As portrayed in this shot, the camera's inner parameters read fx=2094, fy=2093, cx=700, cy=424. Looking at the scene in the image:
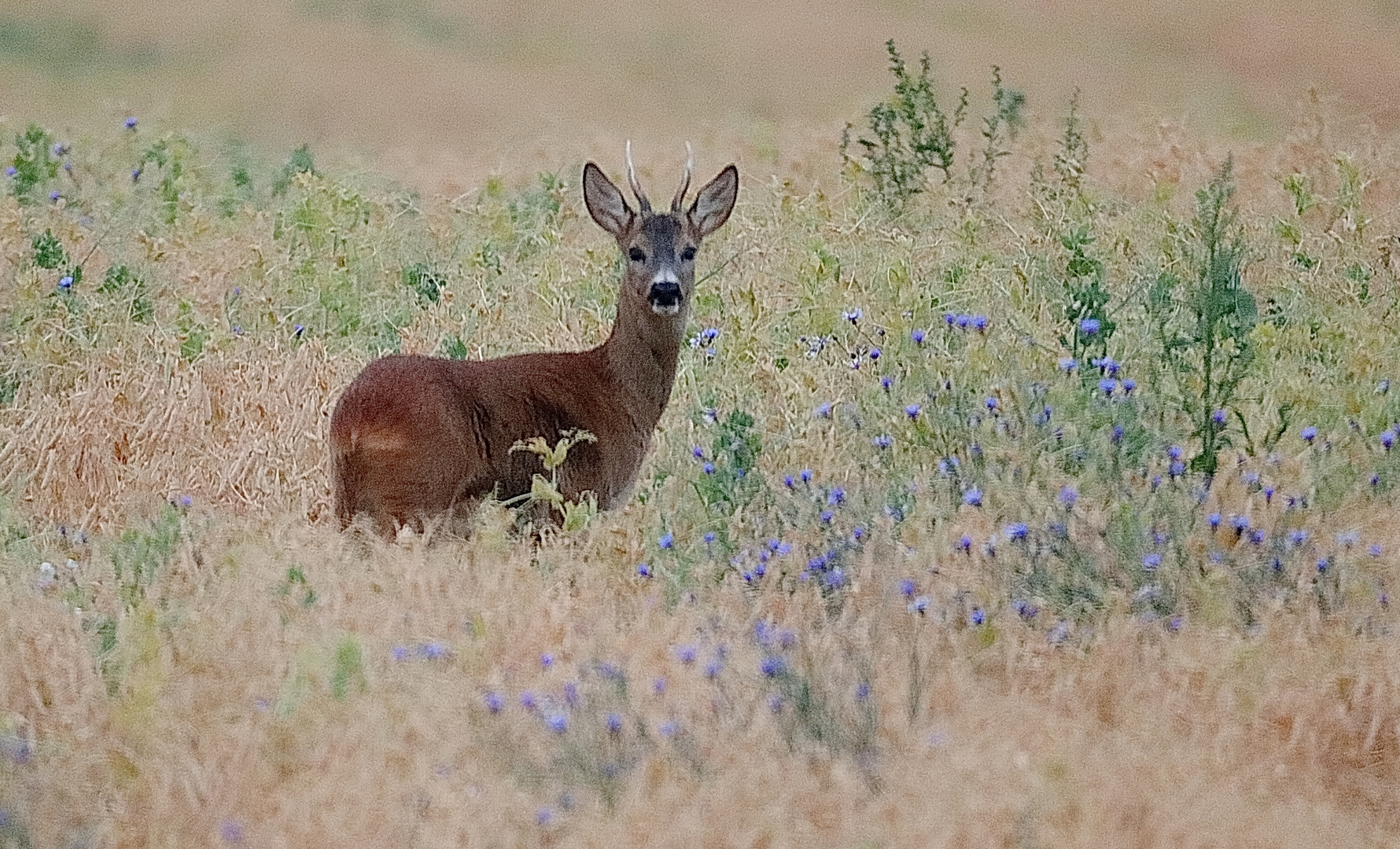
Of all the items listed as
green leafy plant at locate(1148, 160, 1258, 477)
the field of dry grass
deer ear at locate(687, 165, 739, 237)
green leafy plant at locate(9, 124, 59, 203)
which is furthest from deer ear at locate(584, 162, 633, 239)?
green leafy plant at locate(9, 124, 59, 203)

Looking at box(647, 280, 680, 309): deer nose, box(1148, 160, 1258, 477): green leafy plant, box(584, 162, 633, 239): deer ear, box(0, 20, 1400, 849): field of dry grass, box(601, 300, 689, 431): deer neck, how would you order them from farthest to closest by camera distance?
box(584, 162, 633, 239): deer ear → box(601, 300, 689, 431): deer neck → box(647, 280, 680, 309): deer nose → box(1148, 160, 1258, 477): green leafy plant → box(0, 20, 1400, 849): field of dry grass

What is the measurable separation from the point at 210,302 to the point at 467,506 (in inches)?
128

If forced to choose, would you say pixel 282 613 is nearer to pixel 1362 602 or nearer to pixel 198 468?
pixel 198 468

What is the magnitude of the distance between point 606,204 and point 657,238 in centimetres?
26

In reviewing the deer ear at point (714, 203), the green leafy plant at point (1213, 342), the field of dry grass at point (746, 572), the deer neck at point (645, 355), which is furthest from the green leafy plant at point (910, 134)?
the green leafy plant at point (1213, 342)

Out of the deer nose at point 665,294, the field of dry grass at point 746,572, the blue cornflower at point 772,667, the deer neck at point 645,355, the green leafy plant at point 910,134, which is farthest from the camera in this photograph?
the green leafy plant at point 910,134

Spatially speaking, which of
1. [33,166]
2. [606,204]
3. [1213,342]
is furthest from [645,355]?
[33,166]

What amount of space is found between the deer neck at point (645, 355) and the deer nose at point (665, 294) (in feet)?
0.48

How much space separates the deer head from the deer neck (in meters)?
0.02

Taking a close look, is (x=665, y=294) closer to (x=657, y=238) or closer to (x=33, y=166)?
(x=657, y=238)

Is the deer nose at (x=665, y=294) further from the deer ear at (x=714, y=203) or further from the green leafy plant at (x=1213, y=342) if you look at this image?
the green leafy plant at (x=1213, y=342)

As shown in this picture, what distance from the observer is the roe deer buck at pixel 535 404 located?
18.7 feet

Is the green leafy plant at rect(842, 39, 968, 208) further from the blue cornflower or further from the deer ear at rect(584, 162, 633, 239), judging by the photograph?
the blue cornflower

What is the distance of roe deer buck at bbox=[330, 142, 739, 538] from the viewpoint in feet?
18.7
